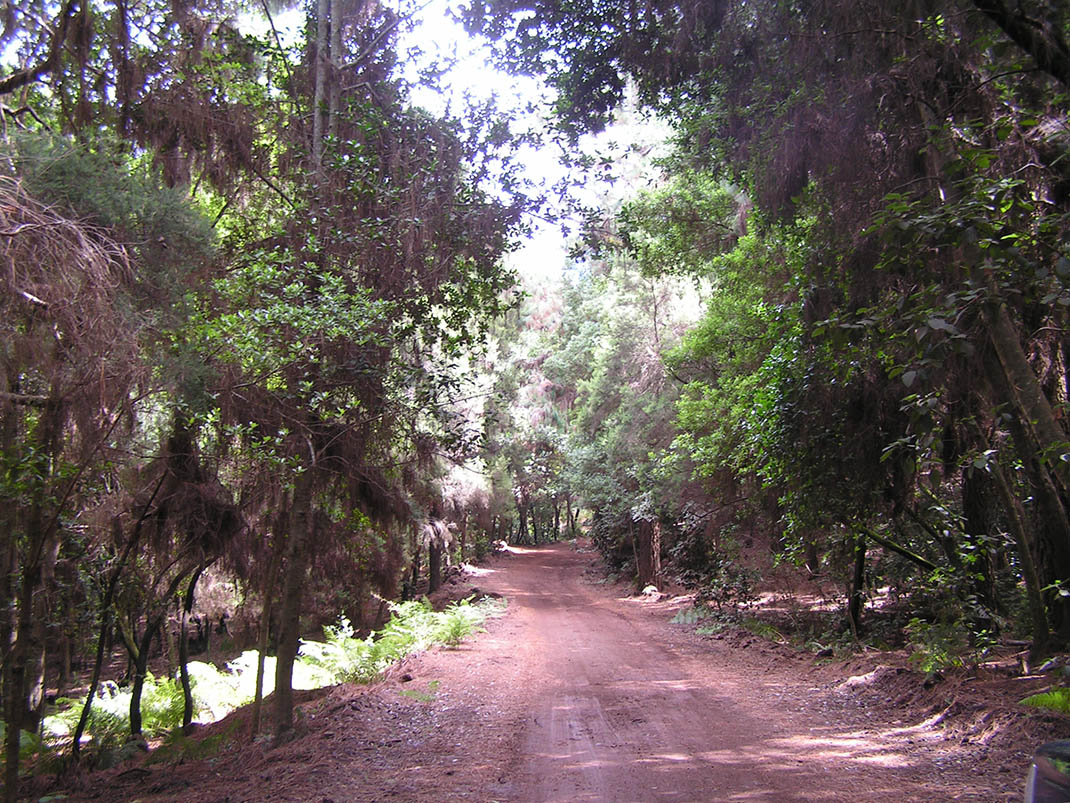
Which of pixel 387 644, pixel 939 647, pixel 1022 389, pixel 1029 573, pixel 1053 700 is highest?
pixel 1022 389

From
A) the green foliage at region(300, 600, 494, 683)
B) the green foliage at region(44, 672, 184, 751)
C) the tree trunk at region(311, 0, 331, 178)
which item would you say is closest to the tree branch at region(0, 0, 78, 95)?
the tree trunk at region(311, 0, 331, 178)

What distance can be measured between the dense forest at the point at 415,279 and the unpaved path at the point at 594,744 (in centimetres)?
133

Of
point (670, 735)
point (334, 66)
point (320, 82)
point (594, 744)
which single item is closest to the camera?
point (594, 744)

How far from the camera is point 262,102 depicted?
9.46 meters

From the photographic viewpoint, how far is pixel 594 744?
22.3 feet

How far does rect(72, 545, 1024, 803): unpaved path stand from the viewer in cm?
553

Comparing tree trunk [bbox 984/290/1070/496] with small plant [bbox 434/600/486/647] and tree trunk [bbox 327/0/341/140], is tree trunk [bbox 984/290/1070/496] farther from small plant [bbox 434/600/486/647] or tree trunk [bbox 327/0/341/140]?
small plant [bbox 434/600/486/647]

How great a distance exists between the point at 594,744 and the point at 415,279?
5.82 m

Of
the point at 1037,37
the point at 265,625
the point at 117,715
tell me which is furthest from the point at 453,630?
the point at 1037,37

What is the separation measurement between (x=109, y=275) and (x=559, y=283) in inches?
1485

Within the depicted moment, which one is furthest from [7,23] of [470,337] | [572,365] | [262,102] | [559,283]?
[559,283]

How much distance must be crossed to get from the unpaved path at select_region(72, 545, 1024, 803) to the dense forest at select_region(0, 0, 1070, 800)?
52.3 inches

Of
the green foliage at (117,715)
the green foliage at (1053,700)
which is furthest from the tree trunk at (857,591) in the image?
the green foliage at (117,715)

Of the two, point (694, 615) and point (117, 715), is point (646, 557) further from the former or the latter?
point (117, 715)
